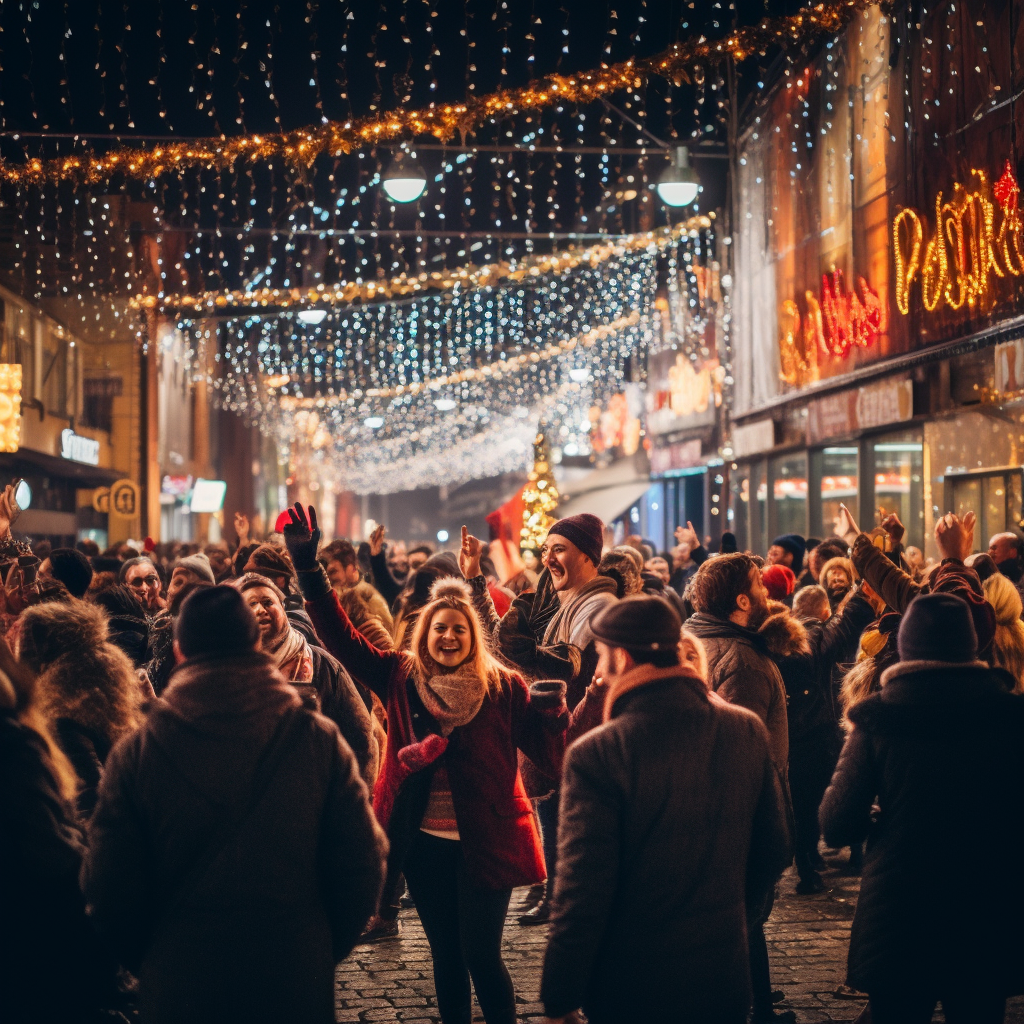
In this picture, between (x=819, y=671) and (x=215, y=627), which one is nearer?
(x=215, y=627)

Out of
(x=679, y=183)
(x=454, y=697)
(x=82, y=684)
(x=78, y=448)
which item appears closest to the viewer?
(x=82, y=684)

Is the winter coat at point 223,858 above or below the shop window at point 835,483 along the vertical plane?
below

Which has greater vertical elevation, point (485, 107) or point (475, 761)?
point (485, 107)

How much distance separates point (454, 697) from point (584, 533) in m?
1.55

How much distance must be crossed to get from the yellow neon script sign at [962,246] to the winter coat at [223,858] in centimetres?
1137

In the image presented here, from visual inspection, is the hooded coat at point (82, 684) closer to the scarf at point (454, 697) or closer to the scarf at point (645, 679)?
the scarf at point (454, 697)

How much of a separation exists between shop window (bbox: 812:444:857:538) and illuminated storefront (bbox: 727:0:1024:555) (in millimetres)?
47

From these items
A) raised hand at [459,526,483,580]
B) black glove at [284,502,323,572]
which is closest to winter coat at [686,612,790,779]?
raised hand at [459,526,483,580]

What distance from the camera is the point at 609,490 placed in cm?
3978

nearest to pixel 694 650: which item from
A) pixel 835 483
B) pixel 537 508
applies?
pixel 537 508

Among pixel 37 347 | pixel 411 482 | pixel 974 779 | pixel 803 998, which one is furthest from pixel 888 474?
pixel 411 482

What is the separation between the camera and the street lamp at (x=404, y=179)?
13.5 meters

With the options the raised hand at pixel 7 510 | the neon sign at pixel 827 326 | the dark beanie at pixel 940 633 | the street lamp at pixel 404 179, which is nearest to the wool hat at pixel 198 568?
the raised hand at pixel 7 510

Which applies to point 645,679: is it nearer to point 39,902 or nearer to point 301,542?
point 39,902
